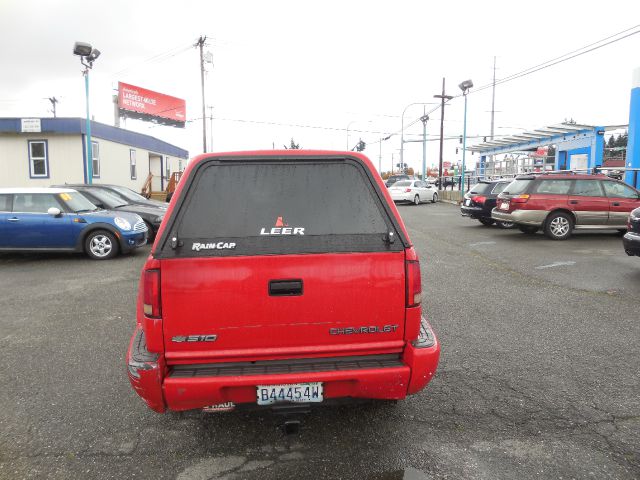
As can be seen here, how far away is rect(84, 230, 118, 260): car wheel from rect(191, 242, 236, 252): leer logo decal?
8140 mm

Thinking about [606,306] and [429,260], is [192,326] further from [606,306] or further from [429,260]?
[429,260]

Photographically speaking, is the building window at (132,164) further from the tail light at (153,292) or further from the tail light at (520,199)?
the tail light at (153,292)

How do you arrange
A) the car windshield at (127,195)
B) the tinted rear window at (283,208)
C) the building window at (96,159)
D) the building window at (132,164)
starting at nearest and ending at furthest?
the tinted rear window at (283,208)
the car windshield at (127,195)
the building window at (96,159)
the building window at (132,164)

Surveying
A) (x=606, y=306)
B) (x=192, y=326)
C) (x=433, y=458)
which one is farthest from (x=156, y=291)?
(x=606, y=306)

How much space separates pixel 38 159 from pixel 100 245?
13.8 meters

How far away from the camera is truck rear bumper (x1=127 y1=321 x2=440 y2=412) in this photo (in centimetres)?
270

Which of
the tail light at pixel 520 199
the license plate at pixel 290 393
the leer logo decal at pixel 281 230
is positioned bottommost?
the license plate at pixel 290 393

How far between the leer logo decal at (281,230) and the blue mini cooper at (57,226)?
8.15 metres

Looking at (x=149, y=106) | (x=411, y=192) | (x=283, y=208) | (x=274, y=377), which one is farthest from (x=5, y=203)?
(x=149, y=106)

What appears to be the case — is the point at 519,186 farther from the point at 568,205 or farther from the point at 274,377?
the point at 274,377

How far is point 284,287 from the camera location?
110 inches

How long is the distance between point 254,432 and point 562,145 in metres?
27.3

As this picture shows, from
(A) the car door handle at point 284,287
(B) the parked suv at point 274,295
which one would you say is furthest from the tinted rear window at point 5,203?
(A) the car door handle at point 284,287

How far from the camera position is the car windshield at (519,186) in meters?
12.9
